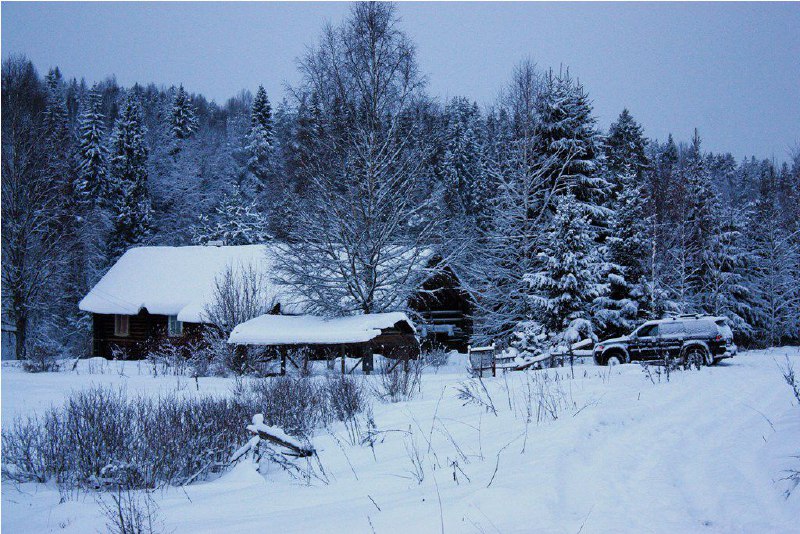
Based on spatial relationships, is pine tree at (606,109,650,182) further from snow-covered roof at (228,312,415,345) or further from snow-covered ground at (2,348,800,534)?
snow-covered ground at (2,348,800,534)

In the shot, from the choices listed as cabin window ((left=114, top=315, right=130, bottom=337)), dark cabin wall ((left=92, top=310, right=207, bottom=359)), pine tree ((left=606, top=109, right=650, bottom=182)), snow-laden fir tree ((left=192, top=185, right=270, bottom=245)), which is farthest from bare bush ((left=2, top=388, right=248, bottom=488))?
pine tree ((left=606, top=109, right=650, bottom=182))

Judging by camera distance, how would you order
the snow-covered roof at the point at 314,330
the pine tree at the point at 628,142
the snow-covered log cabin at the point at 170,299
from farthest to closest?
the pine tree at the point at 628,142 < the snow-covered log cabin at the point at 170,299 < the snow-covered roof at the point at 314,330

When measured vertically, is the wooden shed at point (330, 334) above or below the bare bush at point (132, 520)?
above

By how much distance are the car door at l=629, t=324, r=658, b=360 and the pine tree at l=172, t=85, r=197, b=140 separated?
55239 millimetres

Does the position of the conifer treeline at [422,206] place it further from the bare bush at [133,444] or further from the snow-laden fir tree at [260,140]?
the bare bush at [133,444]

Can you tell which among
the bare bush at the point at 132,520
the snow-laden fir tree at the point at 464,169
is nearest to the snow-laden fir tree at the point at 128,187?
the snow-laden fir tree at the point at 464,169

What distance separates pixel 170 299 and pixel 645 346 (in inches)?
972

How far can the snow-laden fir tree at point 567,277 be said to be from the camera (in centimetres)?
2189

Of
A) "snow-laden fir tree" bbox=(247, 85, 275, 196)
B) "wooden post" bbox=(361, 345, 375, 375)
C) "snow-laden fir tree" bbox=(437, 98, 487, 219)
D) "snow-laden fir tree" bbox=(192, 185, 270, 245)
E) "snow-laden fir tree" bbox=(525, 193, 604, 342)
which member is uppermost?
"snow-laden fir tree" bbox=(247, 85, 275, 196)

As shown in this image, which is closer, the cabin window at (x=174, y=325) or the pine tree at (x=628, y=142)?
the cabin window at (x=174, y=325)

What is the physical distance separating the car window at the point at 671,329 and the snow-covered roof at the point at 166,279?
1956 centimetres

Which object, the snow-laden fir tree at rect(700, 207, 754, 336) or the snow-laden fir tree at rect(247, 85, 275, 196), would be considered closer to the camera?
the snow-laden fir tree at rect(700, 207, 754, 336)

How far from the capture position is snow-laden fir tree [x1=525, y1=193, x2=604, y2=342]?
21891 mm

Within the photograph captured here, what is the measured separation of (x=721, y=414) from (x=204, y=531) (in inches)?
259
